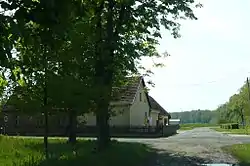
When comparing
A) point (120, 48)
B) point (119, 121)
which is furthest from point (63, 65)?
point (119, 121)

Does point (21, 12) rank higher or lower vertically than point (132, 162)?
higher

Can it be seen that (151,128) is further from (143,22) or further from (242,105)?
(242,105)

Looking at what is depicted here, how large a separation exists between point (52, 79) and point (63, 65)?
55 centimetres

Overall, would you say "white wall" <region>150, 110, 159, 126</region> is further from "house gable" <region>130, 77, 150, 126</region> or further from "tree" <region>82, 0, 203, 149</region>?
"tree" <region>82, 0, 203, 149</region>

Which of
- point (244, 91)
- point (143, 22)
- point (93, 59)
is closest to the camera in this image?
point (93, 59)

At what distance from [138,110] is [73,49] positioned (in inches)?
1724

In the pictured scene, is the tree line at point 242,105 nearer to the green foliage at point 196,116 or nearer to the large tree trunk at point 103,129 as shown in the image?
the green foliage at point 196,116

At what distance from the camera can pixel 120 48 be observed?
1838 cm

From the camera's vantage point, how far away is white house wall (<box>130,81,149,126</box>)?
54.2 metres

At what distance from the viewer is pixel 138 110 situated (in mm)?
56938

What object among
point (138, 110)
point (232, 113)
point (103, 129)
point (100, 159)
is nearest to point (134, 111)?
point (138, 110)

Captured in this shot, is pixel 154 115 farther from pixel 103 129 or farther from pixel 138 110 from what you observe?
pixel 103 129

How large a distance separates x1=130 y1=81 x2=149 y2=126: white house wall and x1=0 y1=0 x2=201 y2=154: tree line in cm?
3015

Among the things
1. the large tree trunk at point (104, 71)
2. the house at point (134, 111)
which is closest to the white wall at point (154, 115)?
the house at point (134, 111)
